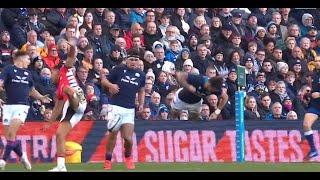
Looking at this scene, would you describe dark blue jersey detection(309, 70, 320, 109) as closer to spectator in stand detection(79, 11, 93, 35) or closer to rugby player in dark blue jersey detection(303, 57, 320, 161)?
rugby player in dark blue jersey detection(303, 57, 320, 161)

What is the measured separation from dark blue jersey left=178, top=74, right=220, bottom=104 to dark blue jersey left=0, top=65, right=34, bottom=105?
3635 millimetres

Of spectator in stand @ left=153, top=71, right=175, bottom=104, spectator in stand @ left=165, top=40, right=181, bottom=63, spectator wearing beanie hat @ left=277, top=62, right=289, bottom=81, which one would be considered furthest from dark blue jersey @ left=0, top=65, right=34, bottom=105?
spectator wearing beanie hat @ left=277, top=62, right=289, bottom=81

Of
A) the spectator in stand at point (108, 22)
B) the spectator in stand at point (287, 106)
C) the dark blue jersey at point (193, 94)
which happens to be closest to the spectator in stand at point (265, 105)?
the spectator in stand at point (287, 106)

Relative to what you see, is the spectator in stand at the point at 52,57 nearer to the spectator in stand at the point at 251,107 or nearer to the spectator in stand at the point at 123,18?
the spectator in stand at the point at 123,18

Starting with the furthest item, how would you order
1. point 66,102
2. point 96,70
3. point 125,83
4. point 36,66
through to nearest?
1. point 96,70
2. point 36,66
3. point 125,83
4. point 66,102

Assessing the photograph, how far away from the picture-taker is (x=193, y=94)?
24125 millimetres

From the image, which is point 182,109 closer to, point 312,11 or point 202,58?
point 202,58

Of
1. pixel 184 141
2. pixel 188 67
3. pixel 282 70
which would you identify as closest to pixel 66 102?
pixel 184 141

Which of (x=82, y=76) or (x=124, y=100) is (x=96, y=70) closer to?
(x=82, y=76)

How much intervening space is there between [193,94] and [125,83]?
8.34 ft

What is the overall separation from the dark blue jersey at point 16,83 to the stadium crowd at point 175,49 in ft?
15.3

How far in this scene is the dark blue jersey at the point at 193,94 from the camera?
77.7 ft

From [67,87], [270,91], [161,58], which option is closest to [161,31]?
[161,58]

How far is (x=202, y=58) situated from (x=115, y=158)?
A: 4510 mm
